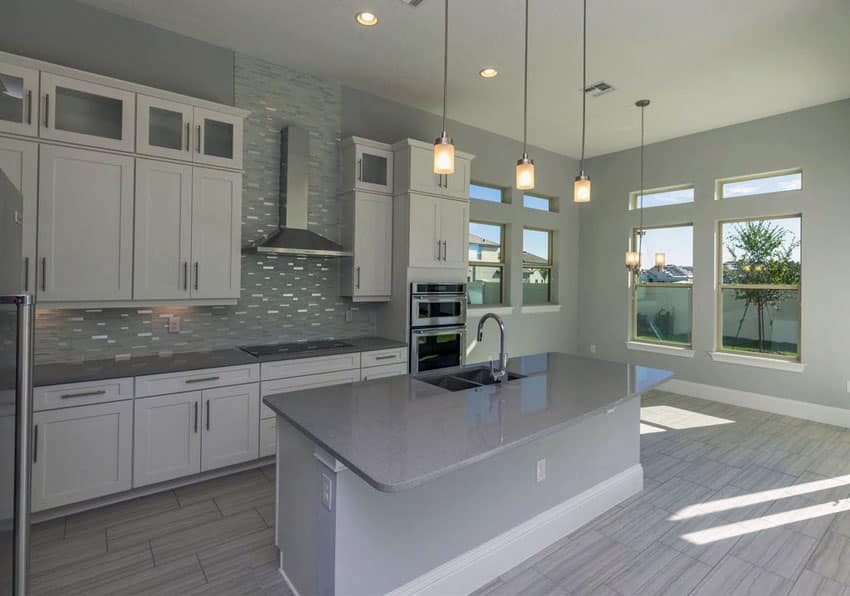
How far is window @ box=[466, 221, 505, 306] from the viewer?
5656mm

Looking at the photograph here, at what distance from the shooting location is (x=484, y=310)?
5.57 metres

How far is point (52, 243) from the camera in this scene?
8.94 ft

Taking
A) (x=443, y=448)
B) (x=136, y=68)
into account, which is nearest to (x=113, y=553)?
(x=443, y=448)

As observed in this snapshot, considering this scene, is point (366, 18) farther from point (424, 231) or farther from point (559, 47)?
point (424, 231)

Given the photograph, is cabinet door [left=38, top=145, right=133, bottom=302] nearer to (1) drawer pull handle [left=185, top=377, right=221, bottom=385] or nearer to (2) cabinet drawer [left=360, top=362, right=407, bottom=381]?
(1) drawer pull handle [left=185, top=377, right=221, bottom=385]

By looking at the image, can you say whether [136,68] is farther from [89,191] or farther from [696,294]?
[696,294]

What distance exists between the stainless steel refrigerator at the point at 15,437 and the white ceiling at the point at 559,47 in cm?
278

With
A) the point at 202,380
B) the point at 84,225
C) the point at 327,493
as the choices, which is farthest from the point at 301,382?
the point at 327,493

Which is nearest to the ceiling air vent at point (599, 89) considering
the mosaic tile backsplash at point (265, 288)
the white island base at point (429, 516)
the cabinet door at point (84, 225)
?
the mosaic tile backsplash at point (265, 288)

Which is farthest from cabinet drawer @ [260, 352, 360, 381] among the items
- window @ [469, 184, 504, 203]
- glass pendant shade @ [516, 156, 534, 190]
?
window @ [469, 184, 504, 203]

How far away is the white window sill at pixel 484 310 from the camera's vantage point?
546cm

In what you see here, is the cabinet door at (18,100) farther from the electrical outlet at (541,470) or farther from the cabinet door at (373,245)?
the electrical outlet at (541,470)

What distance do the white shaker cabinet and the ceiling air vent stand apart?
7.27 ft

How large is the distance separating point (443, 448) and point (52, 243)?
2765 millimetres
